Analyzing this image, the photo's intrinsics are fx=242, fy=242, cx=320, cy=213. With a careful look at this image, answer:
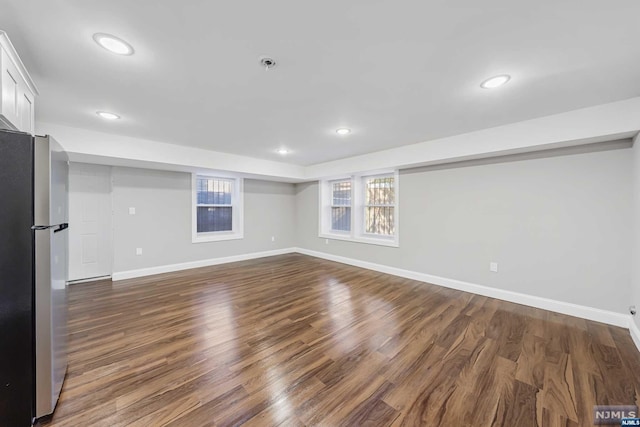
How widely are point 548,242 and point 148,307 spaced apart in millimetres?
5136

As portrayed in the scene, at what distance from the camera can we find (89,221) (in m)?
4.12

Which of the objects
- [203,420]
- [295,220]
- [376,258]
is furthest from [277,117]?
[295,220]

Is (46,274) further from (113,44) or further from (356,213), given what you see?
(356,213)

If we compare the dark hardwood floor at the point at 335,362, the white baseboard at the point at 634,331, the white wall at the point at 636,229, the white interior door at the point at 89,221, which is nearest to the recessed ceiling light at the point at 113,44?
the dark hardwood floor at the point at 335,362

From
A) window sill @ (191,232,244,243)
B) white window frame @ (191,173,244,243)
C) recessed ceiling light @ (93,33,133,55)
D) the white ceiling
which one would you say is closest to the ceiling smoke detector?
the white ceiling

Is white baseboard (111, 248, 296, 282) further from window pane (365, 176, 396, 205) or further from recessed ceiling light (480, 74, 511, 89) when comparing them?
recessed ceiling light (480, 74, 511, 89)

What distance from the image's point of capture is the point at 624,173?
263 centimetres

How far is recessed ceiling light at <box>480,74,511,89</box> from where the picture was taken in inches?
77.3

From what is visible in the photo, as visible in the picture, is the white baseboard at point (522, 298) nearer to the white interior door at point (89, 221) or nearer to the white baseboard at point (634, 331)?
the white baseboard at point (634, 331)

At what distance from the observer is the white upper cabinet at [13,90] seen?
4.66 feet

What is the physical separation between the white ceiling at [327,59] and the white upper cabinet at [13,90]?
103mm

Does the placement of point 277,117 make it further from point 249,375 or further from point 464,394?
point 464,394

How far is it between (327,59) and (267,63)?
0.44 m

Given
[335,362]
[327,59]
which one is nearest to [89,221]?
[335,362]
